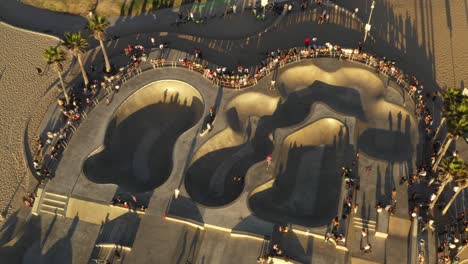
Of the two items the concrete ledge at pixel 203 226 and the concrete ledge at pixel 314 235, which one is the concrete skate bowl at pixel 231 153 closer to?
the concrete ledge at pixel 203 226

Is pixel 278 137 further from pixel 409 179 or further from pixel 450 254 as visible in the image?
pixel 450 254

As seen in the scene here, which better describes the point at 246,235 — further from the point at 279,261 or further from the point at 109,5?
the point at 109,5

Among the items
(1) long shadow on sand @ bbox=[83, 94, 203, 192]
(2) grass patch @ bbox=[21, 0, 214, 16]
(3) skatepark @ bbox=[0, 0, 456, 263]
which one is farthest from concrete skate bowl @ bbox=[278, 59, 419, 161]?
(2) grass patch @ bbox=[21, 0, 214, 16]

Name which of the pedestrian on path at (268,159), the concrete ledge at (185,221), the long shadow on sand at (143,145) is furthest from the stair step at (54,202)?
the pedestrian on path at (268,159)

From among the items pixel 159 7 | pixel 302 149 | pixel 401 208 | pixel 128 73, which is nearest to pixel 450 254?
pixel 401 208

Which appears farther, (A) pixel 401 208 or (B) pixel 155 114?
(B) pixel 155 114

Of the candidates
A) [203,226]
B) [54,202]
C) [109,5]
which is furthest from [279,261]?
[109,5]

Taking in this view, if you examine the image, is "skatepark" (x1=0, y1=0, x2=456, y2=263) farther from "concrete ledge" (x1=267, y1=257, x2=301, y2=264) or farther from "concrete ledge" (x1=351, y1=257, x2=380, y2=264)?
"concrete ledge" (x1=267, y1=257, x2=301, y2=264)

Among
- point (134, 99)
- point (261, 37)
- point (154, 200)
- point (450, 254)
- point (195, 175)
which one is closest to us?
point (450, 254)
